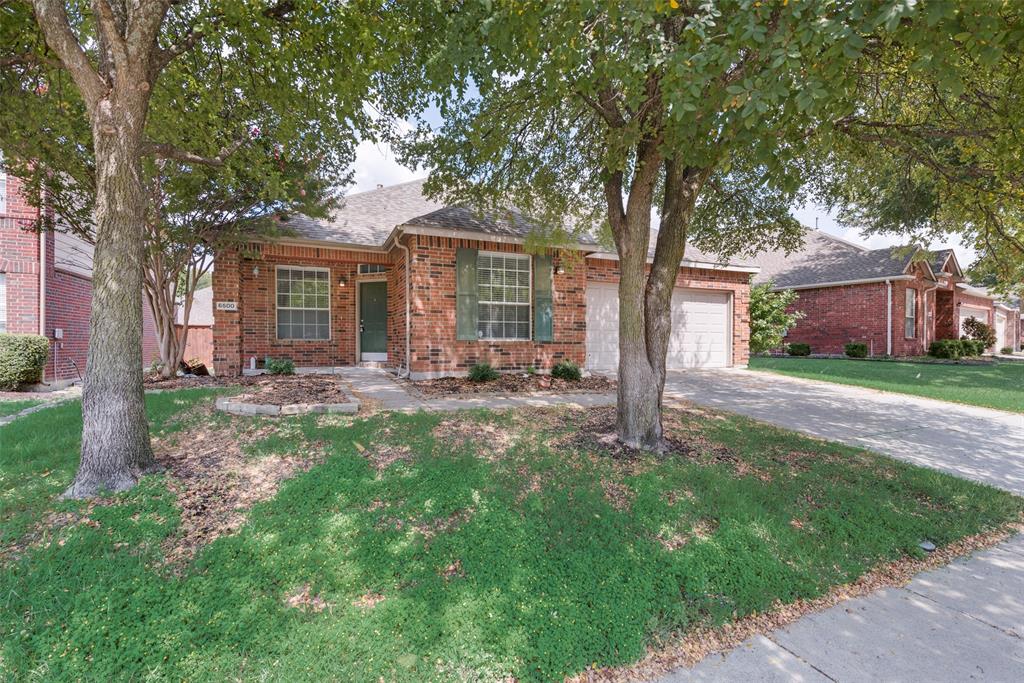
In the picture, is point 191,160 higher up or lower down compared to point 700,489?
higher up

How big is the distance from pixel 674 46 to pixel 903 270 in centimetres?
1946

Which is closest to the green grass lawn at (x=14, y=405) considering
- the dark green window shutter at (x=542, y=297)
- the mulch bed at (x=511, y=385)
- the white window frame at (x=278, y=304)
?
the white window frame at (x=278, y=304)

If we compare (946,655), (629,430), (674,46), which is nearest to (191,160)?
(674,46)

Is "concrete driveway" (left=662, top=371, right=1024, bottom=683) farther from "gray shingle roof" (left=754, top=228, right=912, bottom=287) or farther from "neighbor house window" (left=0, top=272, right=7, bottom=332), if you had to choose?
"gray shingle roof" (left=754, top=228, right=912, bottom=287)

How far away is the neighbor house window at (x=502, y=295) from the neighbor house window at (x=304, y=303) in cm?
395

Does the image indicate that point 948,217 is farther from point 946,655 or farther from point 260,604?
point 260,604

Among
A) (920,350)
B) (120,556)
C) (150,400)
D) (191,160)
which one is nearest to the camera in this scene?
(120,556)

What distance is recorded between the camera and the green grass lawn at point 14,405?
5.80 m

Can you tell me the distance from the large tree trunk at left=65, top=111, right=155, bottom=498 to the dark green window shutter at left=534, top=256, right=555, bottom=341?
6934mm

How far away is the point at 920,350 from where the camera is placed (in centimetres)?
1862

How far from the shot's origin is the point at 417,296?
858cm

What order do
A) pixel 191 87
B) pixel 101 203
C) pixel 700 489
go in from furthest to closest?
pixel 191 87 < pixel 700 489 < pixel 101 203

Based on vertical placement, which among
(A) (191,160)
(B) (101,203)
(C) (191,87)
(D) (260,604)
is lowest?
(D) (260,604)

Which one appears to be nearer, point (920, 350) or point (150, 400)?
point (150, 400)
